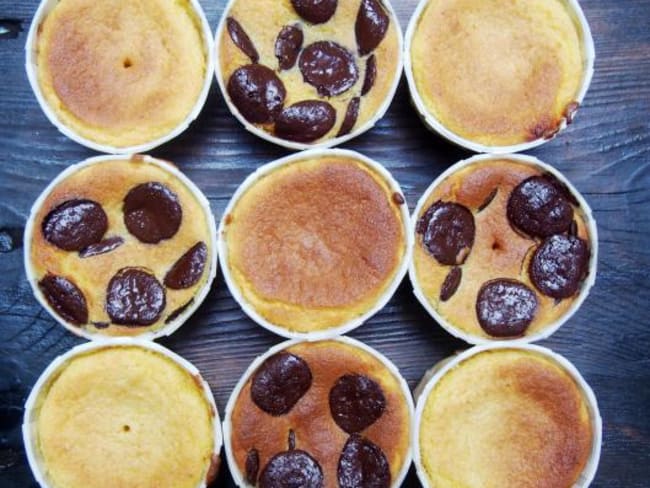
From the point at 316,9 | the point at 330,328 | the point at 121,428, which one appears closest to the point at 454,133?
the point at 316,9

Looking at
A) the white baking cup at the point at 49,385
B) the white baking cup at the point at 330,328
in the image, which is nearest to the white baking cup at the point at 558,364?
the white baking cup at the point at 330,328

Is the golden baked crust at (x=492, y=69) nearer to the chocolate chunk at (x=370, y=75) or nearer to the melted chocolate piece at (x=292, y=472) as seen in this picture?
the chocolate chunk at (x=370, y=75)

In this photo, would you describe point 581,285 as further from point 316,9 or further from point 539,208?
point 316,9

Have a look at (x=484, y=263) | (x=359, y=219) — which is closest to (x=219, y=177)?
(x=359, y=219)

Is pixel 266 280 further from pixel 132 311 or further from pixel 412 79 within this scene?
pixel 412 79

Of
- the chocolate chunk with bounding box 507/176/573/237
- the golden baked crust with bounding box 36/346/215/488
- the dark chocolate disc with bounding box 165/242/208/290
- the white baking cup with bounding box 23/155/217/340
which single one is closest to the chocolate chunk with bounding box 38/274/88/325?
the white baking cup with bounding box 23/155/217/340

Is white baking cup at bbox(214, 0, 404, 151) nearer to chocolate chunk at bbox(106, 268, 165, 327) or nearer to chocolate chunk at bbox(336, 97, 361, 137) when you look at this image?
chocolate chunk at bbox(336, 97, 361, 137)
